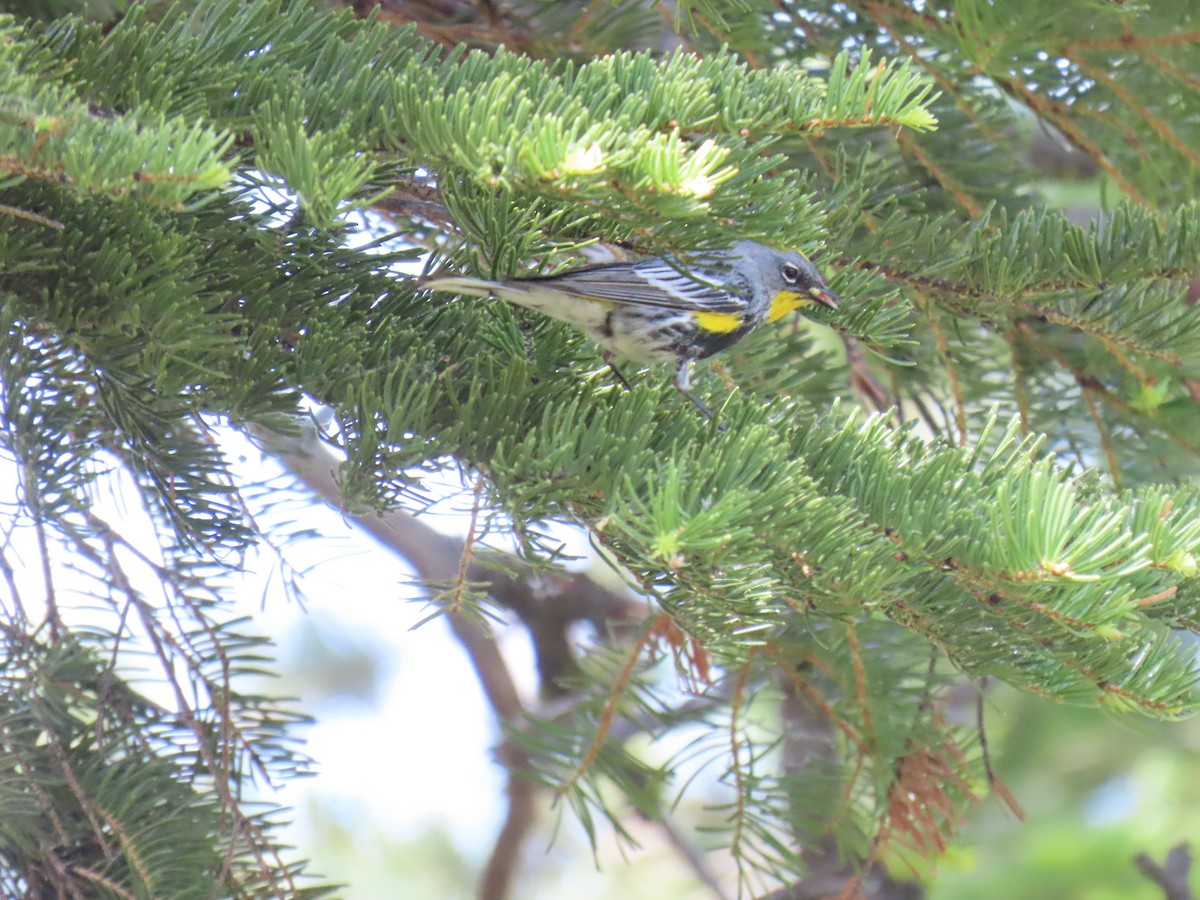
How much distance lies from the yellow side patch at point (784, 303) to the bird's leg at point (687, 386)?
428mm

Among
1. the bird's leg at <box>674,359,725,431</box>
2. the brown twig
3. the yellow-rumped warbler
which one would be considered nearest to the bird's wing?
the yellow-rumped warbler

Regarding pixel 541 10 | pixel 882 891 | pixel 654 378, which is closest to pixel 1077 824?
pixel 882 891

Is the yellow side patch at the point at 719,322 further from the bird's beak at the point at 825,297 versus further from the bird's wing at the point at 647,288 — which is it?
the bird's beak at the point at 825,297

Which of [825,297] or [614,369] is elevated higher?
[825,297]

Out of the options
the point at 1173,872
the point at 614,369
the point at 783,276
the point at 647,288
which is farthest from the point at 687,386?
the point at 1173,872

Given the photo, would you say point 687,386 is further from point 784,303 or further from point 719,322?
point 784,303

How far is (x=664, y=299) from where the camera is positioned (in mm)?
1927

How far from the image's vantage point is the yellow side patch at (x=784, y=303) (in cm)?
222

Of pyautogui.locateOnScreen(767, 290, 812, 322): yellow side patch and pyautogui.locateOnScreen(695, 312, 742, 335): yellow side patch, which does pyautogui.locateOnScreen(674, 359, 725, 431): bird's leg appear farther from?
pyautogui.locateOnScreen(767, 290, 812, 322): yellow side patch

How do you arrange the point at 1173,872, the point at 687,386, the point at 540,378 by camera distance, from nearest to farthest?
the point at 540,378 → the point at 687,386 → the point at 1173,872

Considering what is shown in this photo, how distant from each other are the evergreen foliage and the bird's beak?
0.17 feet

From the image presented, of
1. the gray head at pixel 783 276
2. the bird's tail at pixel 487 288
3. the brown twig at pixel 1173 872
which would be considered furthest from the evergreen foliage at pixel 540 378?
the brown twig at pixel 1173 872

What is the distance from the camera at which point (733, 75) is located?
3.72 feet

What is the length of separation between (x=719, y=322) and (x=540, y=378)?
2.32ft
